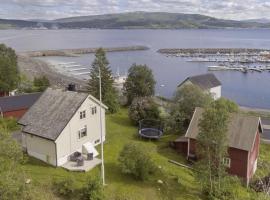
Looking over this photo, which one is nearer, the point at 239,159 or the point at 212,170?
the point at 212,170

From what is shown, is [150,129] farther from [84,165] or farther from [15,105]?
[15,105]

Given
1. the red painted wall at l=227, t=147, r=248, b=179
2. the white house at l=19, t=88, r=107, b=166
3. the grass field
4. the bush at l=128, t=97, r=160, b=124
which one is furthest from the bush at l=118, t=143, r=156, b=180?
the bush at l=128, t=97, r=160, b=124

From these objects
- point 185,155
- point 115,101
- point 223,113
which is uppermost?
point 223,113

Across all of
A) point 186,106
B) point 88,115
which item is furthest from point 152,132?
point 88,115

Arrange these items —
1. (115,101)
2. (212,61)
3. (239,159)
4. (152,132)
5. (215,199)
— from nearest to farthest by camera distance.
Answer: (215,199) → (239,159) → (152,132) → (115,101) → (212,61)

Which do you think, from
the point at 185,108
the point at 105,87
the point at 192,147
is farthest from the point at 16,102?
the point at 192,147

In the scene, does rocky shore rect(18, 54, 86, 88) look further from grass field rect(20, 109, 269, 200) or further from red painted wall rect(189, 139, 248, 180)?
red painted wall rect(189, 139, 248, 180)

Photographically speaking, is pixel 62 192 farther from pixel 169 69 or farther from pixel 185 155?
pixel 169 69
